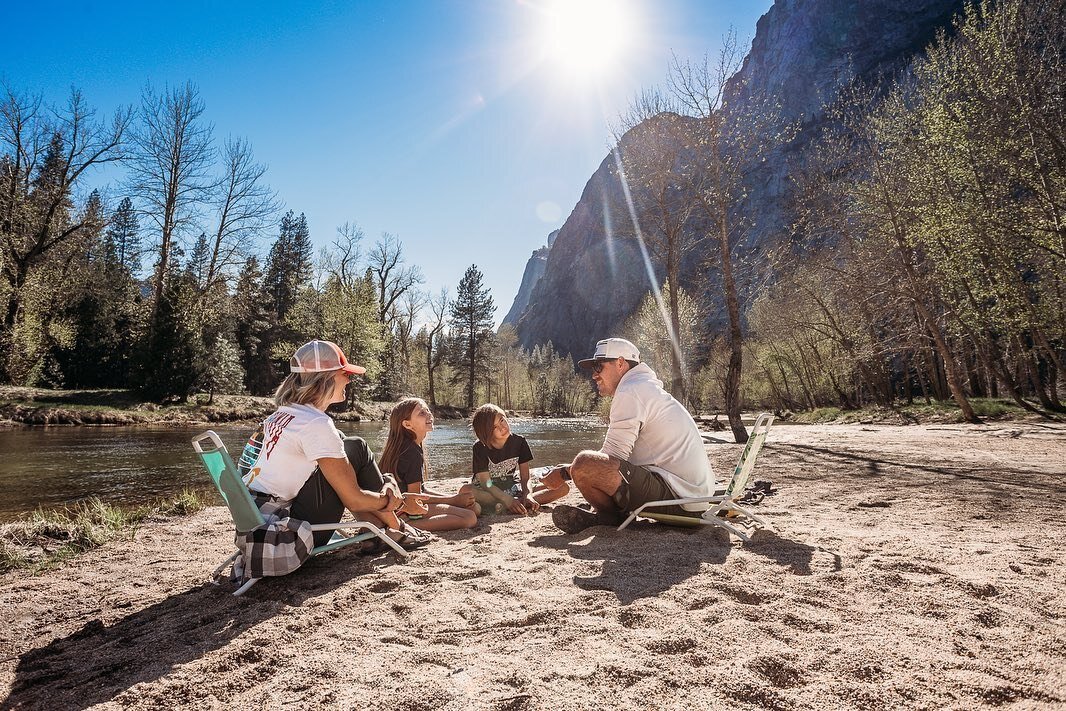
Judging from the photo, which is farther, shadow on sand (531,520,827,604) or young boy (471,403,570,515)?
young boy (471,403,570,515)

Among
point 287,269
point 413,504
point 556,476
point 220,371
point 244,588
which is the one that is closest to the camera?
point 244,588

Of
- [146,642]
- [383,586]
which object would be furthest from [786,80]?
[146,642]

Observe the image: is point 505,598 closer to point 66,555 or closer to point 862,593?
point 862,593

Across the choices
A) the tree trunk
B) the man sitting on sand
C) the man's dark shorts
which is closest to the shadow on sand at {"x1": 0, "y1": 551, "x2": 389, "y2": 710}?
the man sitting on sand

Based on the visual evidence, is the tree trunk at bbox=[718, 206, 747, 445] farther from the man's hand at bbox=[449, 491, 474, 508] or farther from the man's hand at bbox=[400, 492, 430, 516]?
the man's hand at bbox=[400, 492, 430, 516]

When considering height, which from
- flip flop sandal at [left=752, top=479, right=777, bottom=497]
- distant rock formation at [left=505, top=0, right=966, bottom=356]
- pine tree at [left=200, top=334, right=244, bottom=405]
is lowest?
flip flop sandal at [left=752, top=479, right=777, bottom=497]

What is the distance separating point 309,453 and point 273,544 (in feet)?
2.05

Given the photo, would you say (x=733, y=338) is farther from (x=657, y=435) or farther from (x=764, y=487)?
(x=657, y=435)

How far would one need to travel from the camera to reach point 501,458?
6074 millimetres

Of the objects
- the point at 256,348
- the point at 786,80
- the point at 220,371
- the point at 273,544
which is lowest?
the point at 273,544

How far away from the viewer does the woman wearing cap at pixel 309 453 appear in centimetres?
337

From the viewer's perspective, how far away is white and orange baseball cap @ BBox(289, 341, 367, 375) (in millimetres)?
3545

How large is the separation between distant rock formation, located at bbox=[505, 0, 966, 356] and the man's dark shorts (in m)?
33.7

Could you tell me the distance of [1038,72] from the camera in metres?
11.3
